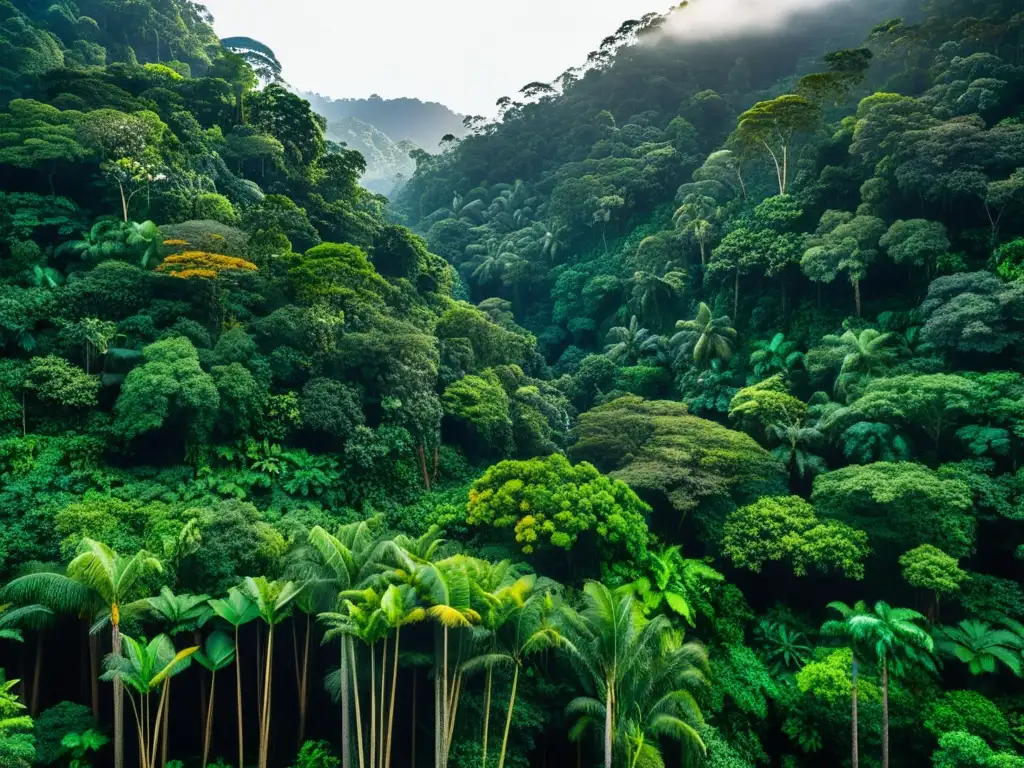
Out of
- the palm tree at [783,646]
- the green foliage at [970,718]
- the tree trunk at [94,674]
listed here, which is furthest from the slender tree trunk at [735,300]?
the tree trunk at [94,674]

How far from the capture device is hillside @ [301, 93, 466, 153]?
569 ft

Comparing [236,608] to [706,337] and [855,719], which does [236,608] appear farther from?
[706,337]

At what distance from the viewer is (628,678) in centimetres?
1288

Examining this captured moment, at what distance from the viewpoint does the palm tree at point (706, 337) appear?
31250 millimetres

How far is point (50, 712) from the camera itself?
12.4 m

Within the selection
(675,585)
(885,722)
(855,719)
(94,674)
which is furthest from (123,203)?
(885,722)

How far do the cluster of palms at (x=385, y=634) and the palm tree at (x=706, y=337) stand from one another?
66.0ft

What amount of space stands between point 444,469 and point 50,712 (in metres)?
14.9

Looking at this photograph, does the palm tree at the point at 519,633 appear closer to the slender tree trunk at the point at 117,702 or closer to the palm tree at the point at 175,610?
the palm tree at the point at 175,610

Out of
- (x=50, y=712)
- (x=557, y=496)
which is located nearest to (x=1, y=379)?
(x=50, y=712)

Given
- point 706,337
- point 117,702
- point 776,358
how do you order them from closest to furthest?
point 117,702 → point 776,358 → point 706,337

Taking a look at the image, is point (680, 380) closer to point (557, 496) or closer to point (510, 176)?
point (557, 496)

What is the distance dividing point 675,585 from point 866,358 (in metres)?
12.4

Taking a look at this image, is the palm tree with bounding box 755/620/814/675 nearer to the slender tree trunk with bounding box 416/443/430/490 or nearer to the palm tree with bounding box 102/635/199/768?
the slender tree trunk with bounding box 416/443/430/490
